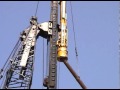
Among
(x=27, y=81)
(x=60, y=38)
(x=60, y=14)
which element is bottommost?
(x=27, y=81)

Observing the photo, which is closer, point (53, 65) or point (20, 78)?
point (53, 65)

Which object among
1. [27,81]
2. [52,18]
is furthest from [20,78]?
[52,18]

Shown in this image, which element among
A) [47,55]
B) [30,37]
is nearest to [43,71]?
[47,55]

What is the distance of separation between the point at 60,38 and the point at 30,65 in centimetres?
336

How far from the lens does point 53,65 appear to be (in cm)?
3316

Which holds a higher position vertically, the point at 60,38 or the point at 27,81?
the point at 60,38

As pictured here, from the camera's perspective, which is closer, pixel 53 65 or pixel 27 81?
pixel 53 65

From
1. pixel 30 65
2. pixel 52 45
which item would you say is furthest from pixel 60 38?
pixel 30 65

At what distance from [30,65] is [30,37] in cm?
230

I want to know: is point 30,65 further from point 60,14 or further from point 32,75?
point 60,14

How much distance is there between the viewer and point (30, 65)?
35594 millimetres

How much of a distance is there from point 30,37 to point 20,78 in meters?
3.40

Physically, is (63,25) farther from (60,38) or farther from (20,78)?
(20,78)

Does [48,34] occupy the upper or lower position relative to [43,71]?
upper
